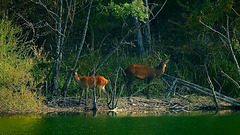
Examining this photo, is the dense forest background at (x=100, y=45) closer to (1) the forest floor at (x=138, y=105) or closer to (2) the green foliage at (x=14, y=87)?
(2) the green foliage at (x=14, y=87)

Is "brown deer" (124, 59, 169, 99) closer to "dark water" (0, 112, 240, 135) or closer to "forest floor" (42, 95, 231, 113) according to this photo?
"forest floor" (42, 95, 231, 113)

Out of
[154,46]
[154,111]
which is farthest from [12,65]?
[154,46]

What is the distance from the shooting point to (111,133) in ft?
33.9

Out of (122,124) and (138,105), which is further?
(138,105)

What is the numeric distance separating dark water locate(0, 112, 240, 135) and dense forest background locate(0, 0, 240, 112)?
1.50 meters

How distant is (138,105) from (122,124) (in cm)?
280

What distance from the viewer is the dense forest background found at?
→ 14.2 meters

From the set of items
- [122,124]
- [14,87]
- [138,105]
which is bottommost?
[122,124]

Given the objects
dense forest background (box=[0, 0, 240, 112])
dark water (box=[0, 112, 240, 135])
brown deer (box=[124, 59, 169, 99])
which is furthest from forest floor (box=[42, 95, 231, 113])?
dark water (box=[0, 112, 240, 135])

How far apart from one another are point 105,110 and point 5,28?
365cm

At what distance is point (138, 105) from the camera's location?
46.1 feet

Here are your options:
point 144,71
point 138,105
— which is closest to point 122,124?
point 138,105

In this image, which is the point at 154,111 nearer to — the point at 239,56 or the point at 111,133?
the point at 111,133

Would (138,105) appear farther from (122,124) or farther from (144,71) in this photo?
(122,124)
